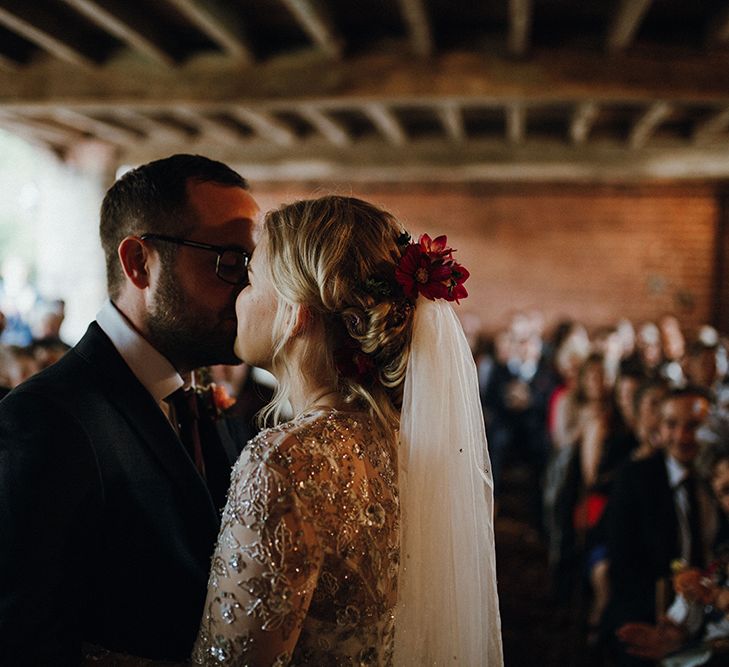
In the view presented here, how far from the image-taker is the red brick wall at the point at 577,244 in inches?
394

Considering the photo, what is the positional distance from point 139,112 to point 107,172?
57.5 inches

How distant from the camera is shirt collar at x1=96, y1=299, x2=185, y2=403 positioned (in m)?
1.73

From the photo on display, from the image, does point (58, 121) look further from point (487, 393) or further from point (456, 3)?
point (487, 393)

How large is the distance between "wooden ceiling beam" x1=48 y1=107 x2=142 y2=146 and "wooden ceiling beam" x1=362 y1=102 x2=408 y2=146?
2.50 m

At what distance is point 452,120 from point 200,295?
5493mm

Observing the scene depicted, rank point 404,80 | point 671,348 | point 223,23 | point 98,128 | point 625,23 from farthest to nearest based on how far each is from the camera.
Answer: point 671,348 < point 98,128 < point 404,80 < point 223,23 < point 625,23

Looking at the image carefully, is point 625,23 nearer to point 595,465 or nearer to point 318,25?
point 318,25

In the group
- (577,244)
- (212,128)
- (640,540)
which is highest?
(212,128)

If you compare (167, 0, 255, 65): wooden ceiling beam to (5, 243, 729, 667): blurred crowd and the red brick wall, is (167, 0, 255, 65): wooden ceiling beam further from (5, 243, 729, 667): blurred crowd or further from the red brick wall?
the red brick wall

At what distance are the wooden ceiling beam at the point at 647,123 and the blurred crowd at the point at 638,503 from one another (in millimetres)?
1978

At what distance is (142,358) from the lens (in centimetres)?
173

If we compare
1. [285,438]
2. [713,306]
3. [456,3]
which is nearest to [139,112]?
[456,3]

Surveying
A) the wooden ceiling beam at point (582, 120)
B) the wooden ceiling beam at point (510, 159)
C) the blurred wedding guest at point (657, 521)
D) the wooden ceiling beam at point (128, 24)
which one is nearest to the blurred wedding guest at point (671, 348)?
the wooden ceiling beam at point (510, 159)

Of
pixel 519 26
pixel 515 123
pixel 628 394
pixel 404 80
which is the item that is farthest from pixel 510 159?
pixel 628 394
